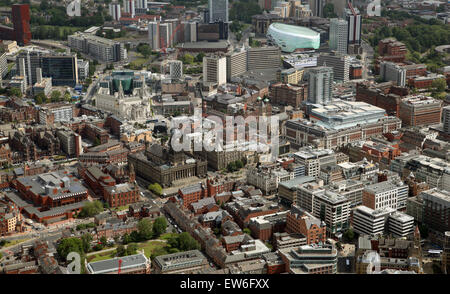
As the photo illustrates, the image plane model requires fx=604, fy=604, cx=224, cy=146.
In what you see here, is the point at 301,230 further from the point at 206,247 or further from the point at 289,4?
the point at 289,4

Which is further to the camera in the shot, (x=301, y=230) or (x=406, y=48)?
(x=406, y=48)

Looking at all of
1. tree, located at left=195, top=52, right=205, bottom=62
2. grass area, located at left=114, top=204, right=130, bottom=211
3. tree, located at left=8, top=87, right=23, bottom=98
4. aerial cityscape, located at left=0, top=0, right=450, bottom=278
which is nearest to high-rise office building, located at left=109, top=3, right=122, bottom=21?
aerial cityscape, located at left=0, top=0, right=450, bottom=278

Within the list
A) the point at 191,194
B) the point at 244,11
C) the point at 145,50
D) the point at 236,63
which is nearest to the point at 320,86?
the point at 236,63

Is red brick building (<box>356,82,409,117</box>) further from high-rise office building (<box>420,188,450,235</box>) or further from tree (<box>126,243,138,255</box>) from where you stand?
tree (<box>126,243,138,255</box>)

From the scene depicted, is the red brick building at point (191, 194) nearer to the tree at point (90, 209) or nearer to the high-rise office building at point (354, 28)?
the tree at point (90, 209)

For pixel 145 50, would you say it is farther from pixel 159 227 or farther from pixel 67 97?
pixel 159 227
